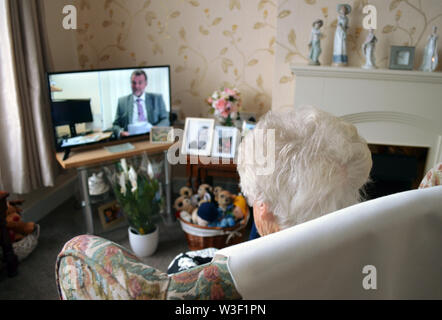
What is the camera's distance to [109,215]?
2.82 metres

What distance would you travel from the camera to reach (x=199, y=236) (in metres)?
2.46

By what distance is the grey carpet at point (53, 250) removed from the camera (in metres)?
2.15

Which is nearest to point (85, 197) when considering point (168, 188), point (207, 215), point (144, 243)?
point (144, 243)

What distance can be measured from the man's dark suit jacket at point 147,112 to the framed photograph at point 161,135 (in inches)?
2.5

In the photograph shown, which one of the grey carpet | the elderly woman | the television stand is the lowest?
the grey carpet

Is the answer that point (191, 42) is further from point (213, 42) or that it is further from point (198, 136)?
point (198, 136)

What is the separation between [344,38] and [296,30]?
357 mm

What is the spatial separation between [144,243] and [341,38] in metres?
1.95

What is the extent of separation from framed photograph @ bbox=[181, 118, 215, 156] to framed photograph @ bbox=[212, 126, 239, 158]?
0.05 meters

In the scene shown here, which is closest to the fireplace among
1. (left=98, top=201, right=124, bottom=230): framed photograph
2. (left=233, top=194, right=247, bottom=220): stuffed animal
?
(left=233, top=194, right=247, bottom=220): stuffed animal

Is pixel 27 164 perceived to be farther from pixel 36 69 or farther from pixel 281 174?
pixel 281 174

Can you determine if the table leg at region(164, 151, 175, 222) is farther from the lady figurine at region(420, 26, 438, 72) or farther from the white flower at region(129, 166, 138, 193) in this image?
the lady figurine at region(420, 26, 438, 72)

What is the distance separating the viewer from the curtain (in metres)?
2.35

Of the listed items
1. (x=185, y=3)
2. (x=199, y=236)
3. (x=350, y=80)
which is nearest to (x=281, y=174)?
(x=199, y=236)
